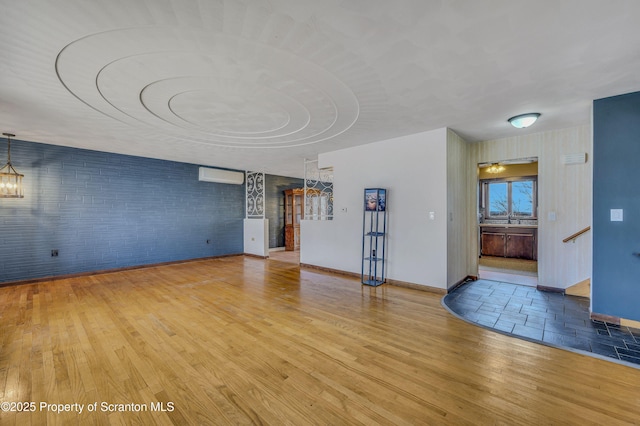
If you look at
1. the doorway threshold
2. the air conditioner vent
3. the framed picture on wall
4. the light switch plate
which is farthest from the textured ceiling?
the doorway threshold

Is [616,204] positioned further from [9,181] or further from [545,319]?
[9,181]

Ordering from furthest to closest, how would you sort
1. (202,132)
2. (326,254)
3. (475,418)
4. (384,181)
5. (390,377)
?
(326,254)
(384,181)
(202,132)
(390,377)
(475,418)

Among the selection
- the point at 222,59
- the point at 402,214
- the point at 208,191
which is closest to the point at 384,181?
the point at 402,214

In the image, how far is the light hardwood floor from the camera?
168cm

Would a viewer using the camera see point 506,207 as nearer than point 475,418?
No

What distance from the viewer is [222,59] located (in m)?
2.34

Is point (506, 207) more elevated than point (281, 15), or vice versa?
point (281, 15)

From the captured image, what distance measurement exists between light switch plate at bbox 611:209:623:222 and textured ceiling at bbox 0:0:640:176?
4.38 ft

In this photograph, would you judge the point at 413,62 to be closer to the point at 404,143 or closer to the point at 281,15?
the point at 281,15

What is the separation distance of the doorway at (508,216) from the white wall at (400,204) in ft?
9.07

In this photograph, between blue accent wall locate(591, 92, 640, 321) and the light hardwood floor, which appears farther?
blue accent wall locate(591, 92, 640, 321)

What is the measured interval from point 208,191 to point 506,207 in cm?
842

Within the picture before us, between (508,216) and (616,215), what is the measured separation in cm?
460

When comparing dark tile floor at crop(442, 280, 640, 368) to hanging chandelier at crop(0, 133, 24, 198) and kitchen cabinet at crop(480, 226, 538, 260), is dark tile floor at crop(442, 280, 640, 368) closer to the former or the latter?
kitchen cabinet at crop(480, 226, 538, 260)
